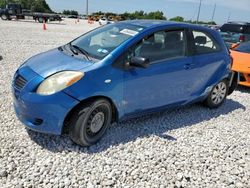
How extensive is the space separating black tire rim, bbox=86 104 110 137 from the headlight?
0.52 metres

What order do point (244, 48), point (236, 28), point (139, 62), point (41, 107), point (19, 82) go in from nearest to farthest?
point (41, 107)
point (19, 82)
point (139, 62)
point (244, 48)
point (236, 28)

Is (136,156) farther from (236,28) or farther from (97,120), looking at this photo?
(236,28)

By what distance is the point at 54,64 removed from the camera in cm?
379

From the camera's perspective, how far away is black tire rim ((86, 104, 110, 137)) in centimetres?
376

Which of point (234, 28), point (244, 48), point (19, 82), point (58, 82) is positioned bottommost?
point (234, 28)

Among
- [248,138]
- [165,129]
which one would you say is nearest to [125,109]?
[165,129]

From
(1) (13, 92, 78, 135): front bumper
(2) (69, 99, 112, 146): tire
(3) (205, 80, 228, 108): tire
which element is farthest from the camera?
(3) (205, 80, 228, 108): tire

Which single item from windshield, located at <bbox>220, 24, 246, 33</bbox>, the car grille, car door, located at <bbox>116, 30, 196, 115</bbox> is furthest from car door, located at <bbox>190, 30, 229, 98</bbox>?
windshield, located at <bbox>220, 24, 246, 33</bbox>

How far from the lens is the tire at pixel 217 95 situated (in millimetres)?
5679

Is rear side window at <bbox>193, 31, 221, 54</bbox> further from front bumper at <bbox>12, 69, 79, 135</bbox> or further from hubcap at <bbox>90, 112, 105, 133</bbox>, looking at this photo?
front bumper at <bbox>12, 69, 79, 135</bbox>

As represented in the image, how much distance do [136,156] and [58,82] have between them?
1381mm

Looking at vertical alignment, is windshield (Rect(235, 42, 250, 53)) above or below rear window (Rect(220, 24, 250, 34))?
above

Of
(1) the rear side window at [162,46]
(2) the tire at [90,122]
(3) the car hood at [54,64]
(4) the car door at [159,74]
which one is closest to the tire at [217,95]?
(4) the car door at [159,74]

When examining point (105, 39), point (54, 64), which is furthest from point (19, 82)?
point (105, 39)
